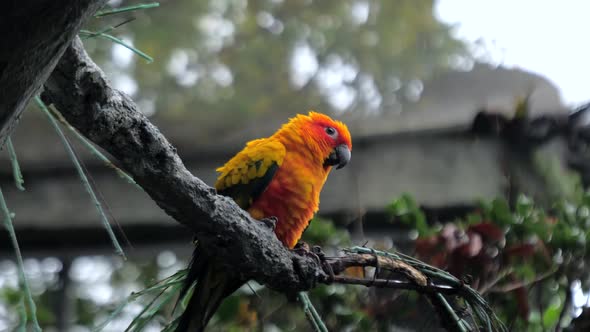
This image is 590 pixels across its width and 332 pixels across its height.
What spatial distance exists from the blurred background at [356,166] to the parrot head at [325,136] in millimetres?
337

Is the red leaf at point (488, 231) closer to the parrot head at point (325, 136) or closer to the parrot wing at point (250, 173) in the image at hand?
the parrot head at point (325, 136)

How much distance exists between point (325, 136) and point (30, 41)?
2.01m

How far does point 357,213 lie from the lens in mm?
4348

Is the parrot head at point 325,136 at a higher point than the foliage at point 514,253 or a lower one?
higher

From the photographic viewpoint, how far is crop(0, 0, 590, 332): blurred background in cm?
334

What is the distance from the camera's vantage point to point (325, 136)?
300cm

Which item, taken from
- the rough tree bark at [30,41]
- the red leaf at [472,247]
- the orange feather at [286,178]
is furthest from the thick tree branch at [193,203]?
the red leaf at [472,247]

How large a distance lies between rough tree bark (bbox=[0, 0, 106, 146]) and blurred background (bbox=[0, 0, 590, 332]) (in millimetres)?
529

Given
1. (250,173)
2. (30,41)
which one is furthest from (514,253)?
(30,41)

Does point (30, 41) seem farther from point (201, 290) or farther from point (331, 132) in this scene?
point (331, 132)

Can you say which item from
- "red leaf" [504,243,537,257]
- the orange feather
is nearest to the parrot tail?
the orange feather

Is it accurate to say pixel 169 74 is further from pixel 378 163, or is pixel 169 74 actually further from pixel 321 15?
pixel 378 163

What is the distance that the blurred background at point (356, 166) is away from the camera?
3.34 m

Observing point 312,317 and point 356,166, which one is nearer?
point 312,317
